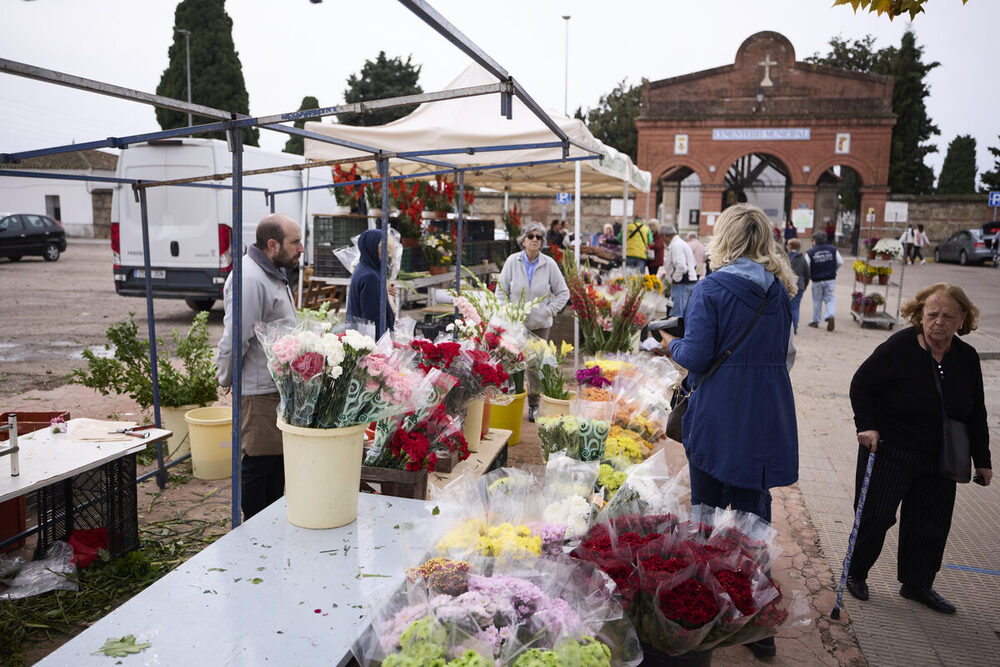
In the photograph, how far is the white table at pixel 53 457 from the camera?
2674mm

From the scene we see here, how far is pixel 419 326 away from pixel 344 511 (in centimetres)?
427

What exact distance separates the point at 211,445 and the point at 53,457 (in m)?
1.74

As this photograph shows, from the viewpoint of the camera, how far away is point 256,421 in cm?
326

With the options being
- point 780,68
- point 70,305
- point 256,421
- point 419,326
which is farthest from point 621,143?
point 256,421

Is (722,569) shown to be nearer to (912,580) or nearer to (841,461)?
(912,580)

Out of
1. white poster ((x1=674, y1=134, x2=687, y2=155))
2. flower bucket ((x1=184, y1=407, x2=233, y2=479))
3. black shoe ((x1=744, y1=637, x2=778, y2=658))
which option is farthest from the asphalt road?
white poster ((x1=674, y1=134, x2=687, y2=155))

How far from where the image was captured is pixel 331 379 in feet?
6.88

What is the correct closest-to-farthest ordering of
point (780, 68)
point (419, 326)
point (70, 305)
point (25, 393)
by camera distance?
1. point (419, 326)
2. point (25, 393)
3. point (70, 305)
4. point (780, 68)

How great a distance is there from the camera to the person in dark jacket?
10.3ft

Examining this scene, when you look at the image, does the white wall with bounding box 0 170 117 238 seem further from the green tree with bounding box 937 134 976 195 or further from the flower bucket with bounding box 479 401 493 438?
the green tree with bounding box 937 134 976 195

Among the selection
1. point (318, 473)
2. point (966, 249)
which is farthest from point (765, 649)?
point (966, 249)

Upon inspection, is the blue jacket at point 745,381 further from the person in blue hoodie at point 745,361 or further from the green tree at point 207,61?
the green tree at point 207,61

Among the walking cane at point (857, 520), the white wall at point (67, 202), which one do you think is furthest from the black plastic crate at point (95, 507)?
the white wall at point (67, 202)

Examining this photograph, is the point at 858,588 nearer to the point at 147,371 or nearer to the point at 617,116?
the point at 147,371
